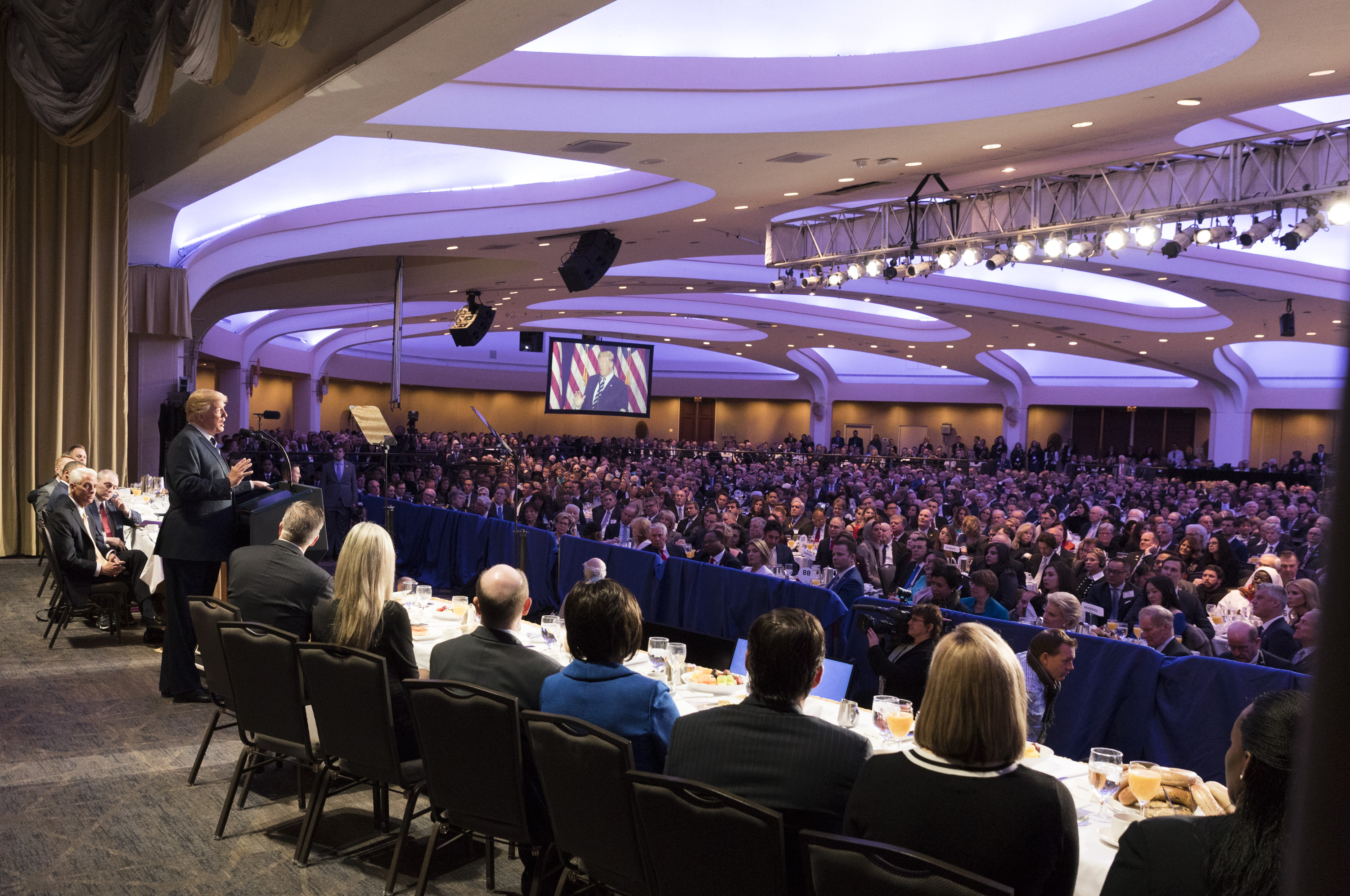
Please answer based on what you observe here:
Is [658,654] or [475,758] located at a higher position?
[658,654]

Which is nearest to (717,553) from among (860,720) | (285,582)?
(285,582)

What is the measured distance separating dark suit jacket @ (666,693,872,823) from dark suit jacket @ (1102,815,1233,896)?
29.4 inches

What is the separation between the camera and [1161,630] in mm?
5824

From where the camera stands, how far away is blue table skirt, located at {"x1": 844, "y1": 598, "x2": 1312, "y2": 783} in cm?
506

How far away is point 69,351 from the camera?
33.7ft

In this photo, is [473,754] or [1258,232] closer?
[473,754]

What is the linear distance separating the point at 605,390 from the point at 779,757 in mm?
25862

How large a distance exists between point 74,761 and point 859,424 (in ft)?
125

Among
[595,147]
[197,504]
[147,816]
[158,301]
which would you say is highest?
[595,147]

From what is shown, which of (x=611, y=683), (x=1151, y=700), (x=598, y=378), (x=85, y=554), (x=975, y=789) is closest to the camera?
(x=975, y=789)

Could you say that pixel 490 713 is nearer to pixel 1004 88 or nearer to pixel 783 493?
pixel 1004 88

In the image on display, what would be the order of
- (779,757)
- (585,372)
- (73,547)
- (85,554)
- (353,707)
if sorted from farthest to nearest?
(585,372)
(85,554)
(73,547)
(353,707)
(779,757)

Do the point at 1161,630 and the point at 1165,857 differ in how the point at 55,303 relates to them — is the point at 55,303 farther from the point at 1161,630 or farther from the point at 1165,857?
the point at 1165,857

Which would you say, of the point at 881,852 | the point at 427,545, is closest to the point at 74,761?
the point at 881,852
